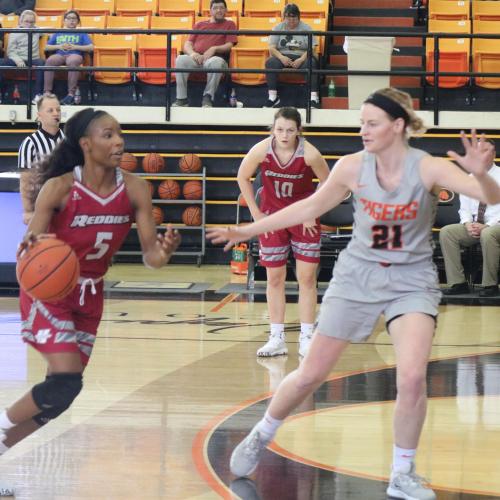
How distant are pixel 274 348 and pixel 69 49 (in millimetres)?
6647

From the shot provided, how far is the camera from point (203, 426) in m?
5.24

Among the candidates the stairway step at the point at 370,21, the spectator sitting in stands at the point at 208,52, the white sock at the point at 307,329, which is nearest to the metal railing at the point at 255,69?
the spectator sitting in stands at the point at 208,52

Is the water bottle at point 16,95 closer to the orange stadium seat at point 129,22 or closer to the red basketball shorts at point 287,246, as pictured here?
the orange stadium seat at point 129,22

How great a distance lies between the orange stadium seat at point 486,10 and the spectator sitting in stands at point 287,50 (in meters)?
2.62

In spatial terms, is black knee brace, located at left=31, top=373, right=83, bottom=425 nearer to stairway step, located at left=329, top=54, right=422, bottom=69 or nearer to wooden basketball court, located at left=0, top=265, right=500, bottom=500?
wooden basketball court, located at left=0, top=265, right=500, bottom=500

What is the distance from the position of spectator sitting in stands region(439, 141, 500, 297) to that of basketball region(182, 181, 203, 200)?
11.8 ft

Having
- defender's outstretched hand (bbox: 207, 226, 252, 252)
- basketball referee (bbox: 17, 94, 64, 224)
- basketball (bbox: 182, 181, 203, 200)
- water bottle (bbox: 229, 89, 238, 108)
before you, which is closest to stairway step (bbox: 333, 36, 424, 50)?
water bottle (bbox: 229, 89, 238, 108)

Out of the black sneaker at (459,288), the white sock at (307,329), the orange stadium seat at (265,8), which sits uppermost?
the orange stadium seat at (265,8)

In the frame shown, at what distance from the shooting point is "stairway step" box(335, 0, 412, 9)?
1455 cm

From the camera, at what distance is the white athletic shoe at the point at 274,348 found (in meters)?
7.17

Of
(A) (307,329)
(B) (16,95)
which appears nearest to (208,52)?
(B) (16,95)

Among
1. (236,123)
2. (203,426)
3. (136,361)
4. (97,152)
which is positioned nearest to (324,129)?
(236,123)

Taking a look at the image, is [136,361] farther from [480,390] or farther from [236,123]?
[236,123]

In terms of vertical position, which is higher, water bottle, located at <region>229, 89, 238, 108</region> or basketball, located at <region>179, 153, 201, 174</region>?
water bottle, located at <region>229, 89, 238, 108</region>
